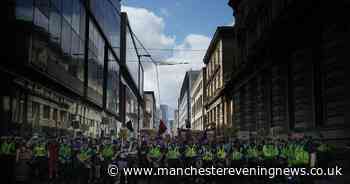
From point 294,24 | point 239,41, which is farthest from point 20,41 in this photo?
point 239,41

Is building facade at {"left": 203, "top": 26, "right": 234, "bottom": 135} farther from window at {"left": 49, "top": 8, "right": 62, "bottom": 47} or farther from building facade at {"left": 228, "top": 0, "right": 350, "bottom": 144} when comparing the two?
window at {"left": 49, "top": 8, "right": 62, "bottom": 47}

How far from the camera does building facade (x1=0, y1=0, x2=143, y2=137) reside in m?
19.8

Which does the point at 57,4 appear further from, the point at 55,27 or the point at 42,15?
the point at 42,15

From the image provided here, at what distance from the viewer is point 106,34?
51.2 meters

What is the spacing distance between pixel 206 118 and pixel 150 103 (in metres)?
106

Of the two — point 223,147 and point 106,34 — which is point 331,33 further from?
point 106,34

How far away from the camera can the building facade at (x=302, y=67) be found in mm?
16011

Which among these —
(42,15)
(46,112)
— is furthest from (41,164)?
(42,15)

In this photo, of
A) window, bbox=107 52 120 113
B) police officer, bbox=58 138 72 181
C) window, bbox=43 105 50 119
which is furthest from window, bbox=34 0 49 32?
window, bbox=107 52 120 113

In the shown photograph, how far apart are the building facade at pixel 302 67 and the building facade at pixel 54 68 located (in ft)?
40.3

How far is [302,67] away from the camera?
68.4ft

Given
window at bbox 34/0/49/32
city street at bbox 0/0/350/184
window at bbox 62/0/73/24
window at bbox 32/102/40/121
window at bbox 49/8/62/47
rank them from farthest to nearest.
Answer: window at bbox 62/0/73/24 → window at bbox 49/8/62/47 → window at bbox 32/102/40/121 → window at bbox 34/0/49/32 → city street at bbox 0/0/350/184

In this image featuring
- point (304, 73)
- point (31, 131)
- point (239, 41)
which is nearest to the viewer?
point (304, 73)

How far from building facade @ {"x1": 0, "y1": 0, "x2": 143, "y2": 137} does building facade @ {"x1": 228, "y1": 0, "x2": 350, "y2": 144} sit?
12273 millimetres
